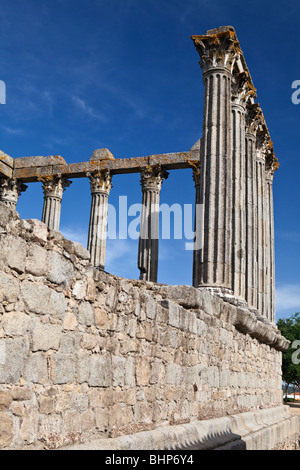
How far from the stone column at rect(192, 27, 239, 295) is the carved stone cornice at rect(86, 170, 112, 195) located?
9.75m

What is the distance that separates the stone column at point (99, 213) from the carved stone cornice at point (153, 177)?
1616mm

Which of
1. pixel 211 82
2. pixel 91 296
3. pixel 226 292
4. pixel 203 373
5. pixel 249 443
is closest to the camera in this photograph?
pixel 91 296

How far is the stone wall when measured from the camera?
148 inches

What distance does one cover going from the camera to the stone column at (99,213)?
21.1 m

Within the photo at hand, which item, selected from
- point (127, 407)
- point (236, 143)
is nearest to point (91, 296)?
point (127, 407)

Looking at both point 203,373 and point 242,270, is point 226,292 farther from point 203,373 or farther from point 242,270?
point 203,373

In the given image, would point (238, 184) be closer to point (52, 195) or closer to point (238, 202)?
point (238, 202)

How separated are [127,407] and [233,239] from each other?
824cm

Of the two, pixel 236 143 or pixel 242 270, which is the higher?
pixel 236 143

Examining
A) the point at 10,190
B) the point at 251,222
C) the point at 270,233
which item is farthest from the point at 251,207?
the point at 10,190

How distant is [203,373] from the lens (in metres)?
7.75

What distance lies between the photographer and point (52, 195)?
73.4 feet

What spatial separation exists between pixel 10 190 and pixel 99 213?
433cm

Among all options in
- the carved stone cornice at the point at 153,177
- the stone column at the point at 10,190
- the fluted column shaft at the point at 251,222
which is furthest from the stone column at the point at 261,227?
the stone column at the point at 10,190
